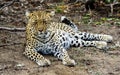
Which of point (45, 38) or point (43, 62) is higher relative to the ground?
point (45, 38)

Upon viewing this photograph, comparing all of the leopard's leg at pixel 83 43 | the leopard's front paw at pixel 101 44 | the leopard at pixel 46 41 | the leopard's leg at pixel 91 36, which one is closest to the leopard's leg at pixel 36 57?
the leopard at pixel 46 41

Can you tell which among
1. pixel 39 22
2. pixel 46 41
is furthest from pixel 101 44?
pixel 39 22

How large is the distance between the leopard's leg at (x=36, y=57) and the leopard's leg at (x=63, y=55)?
324 millimetres

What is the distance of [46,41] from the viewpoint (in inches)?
322

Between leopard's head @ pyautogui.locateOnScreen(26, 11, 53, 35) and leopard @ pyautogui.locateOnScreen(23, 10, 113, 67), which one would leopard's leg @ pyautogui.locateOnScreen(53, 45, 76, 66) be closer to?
leopard @ pyautogui.locateOnScreen(23, 10, 113, 67)

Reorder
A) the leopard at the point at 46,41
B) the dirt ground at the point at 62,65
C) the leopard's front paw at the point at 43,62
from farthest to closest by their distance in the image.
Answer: the leopard at the point at 46,41 < the leopard's front paw at the point at 43,62 < the dirt ground at the point at 62,65

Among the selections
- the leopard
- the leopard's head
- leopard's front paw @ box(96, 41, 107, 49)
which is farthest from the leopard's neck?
leopard's front paw @ box(96, 41, 107, 49)

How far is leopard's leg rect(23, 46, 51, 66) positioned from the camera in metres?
7.50

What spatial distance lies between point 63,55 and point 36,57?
1.68 ft

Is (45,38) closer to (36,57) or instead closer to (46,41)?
(46,41)

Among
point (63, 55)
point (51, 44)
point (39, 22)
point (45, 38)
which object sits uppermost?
point (39, 22)

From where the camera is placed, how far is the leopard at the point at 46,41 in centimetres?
777

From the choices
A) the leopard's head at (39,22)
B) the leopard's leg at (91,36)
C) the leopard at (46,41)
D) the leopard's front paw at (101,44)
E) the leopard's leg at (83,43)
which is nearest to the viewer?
the leopard at (46,41)

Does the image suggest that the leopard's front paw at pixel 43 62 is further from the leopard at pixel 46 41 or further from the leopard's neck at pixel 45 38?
the leopard's neck at pixel 45 38
